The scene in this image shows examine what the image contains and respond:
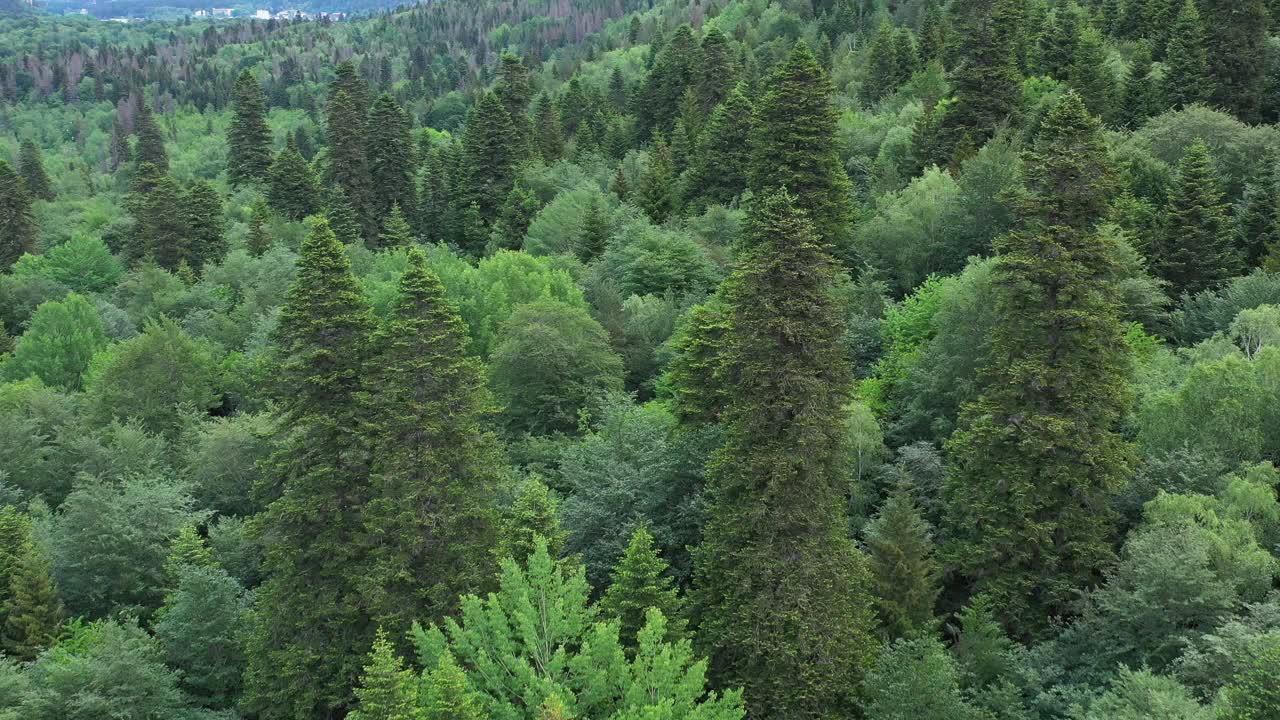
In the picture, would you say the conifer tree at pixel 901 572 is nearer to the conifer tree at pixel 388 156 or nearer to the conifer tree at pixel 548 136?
the conifer tree at pixel 388 156

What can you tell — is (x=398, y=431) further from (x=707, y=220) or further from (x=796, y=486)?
(x=707, y=220)

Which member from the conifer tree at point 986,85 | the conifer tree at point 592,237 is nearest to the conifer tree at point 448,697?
the conifer tree at point 986,85

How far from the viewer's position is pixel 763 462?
2372 cm

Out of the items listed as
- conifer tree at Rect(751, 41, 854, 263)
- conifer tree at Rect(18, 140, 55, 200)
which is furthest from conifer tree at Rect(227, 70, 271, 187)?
conifer tree at Rect(751, 41, 854, 263)

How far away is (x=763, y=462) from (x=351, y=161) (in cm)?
5841

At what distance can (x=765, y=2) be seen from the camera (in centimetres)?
13475

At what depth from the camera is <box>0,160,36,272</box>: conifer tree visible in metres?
78.8

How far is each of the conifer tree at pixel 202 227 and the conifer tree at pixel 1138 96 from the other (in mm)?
62203

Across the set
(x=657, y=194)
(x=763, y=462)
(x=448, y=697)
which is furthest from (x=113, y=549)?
(x=657, y=194)

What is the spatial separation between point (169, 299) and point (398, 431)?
45.0 metres

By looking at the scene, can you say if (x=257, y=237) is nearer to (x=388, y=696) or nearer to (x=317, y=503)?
(x=317, y=503)

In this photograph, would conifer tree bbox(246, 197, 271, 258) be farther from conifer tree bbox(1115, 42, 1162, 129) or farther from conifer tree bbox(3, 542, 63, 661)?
conifer tree bbox(1115, 42, 1162, 129)

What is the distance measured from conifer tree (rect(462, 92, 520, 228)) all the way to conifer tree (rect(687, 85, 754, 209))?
738 inches

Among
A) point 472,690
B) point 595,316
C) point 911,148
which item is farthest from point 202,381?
point 911,148
